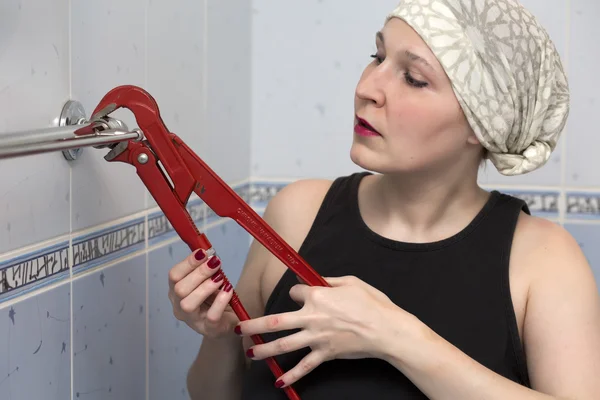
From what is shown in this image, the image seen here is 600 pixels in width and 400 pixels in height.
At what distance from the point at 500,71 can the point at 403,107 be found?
16 cm

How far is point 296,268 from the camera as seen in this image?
3.18 feet

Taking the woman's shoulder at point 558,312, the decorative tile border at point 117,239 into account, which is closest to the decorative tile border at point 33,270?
the decorative tile border at point 117,239

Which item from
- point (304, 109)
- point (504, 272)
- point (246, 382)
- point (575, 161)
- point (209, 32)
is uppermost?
point (209, 32)

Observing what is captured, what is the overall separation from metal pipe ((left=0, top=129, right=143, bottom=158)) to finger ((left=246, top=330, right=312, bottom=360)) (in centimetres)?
29

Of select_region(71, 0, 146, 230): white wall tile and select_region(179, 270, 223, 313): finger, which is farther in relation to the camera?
select_region(71, 0, 146, 230): white wall tile

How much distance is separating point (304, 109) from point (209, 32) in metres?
0.37

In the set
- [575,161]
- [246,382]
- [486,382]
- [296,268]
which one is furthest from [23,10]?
[575,161]

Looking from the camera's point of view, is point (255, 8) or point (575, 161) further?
Answer: point (255, 8)

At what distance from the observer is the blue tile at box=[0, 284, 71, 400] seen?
91 centimetres

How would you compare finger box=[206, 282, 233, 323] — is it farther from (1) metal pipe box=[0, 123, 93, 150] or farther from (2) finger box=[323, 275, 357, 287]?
(1) metal pipe box=[0, 123, 93, 150]

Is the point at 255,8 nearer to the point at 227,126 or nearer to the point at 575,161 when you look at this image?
the point at 227,126

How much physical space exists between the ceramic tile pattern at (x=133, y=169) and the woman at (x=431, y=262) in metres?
0.17

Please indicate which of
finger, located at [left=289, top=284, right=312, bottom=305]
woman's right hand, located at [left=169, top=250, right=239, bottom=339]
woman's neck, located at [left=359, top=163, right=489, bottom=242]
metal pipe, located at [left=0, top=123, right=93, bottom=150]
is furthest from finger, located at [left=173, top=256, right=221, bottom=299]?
woman's neck, located at [left=359, top=163, right=489, bottom=242]

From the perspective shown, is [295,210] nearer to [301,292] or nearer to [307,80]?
[301,292]
